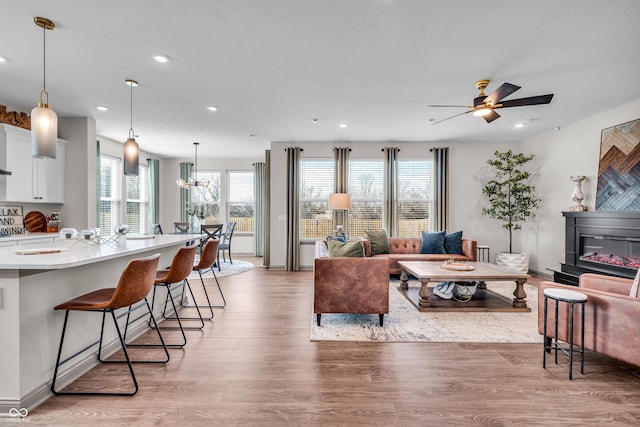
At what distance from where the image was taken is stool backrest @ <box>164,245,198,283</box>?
8.97 feet

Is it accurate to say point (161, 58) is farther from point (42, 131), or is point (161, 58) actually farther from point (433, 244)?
point (433, 244)

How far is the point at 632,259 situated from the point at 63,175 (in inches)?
337

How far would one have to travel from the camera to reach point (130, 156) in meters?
3.40

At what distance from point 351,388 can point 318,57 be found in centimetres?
292

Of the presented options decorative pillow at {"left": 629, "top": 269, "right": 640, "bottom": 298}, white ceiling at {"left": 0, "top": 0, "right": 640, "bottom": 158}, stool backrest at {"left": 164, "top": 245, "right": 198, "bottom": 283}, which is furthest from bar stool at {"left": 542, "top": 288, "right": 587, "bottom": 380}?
stool backrest at {"left": 164, "top": 245, "right": 198, "bottom": 283}

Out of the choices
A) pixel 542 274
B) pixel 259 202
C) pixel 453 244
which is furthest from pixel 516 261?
pixel 259 202

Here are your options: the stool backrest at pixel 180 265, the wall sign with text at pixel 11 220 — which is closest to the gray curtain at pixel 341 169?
the stool backrest at pixel 180 265

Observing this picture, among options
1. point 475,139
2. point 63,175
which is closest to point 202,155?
point 63,175

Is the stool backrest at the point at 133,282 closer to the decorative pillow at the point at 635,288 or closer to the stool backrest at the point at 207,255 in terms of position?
the stool backrest at the point at 207,255

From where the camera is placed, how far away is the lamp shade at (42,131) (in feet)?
7.50

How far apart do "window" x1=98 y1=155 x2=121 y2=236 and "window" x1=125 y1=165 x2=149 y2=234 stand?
1.15 ft

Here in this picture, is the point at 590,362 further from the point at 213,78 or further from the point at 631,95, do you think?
the point at 213,78

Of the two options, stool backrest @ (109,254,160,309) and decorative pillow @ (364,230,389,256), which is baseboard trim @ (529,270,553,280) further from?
stool backrest @ (109,254,160,309)

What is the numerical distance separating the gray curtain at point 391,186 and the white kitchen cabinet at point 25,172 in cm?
586
